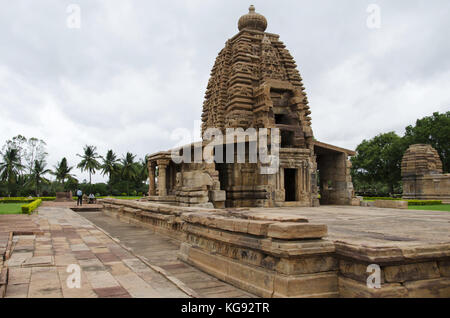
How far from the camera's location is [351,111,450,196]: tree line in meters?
36.4

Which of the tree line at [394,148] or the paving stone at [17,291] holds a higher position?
the tree line at [394,148]

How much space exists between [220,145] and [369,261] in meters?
12.8

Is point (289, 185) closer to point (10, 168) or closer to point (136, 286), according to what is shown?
point (136, 286)

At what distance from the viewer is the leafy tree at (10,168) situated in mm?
42906

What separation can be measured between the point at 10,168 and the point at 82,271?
45436 mm

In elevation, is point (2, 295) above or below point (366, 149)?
below

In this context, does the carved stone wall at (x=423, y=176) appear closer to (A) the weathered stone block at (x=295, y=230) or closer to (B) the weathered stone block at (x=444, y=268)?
(B) the weathered stone block at (x=444, y=268)

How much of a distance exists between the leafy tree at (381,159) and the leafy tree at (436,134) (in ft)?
6.11

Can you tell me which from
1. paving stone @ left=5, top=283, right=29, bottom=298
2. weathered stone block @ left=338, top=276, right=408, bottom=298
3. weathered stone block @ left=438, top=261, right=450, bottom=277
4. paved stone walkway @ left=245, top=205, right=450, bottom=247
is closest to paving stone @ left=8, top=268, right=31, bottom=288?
paving stone @ left=5, top=283, right=29, bottom=298

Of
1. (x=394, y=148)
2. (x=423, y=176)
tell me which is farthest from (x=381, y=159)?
(x=423, y=176)

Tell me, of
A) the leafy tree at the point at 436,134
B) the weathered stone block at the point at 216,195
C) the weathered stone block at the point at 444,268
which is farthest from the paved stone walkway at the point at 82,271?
the leafy tree at the point at 436,134
